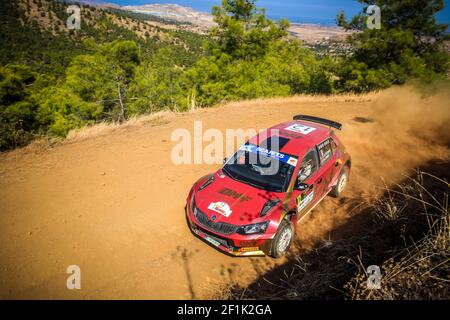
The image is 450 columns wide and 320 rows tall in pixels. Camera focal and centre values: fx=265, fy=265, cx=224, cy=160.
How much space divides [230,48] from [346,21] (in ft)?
35.2

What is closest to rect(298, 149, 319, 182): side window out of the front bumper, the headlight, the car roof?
the car roof

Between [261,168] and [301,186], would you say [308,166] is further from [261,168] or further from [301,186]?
[261,168]

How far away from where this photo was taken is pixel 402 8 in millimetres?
20000

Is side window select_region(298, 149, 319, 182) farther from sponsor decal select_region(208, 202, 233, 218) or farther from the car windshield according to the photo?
sponsor decal select_region(208, 202, 233, 218)

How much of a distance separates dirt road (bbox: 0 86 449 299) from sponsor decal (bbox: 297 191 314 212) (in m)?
0.70

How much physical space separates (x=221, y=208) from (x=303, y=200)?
1664 mm

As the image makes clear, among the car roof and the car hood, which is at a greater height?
the car roof

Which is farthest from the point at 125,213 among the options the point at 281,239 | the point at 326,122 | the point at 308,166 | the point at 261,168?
the point at 326,122

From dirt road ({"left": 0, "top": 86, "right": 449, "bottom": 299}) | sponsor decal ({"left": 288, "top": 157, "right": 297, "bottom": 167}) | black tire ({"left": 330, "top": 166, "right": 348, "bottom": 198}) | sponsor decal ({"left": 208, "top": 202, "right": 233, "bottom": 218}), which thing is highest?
sponsor decal ({"left": 288, "top": 157, "right": 297, "bottom": 167})

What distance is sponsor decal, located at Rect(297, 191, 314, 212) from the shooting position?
4.98 metres

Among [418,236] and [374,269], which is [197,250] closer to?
[374,269]

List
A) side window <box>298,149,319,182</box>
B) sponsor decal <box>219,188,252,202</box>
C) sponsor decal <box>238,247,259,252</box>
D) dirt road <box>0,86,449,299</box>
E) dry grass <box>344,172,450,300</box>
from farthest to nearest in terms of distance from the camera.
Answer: side window <box>298,149,319,182</box>
sponsor decal <box>219,188,252,202</box>
sponsor decal <box>238,247,259,252</box>
dirt road <box>0,86,449,299</box>
dry grass <box>344,172,450,300</box>

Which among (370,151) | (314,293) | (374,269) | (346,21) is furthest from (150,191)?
(346,21)
